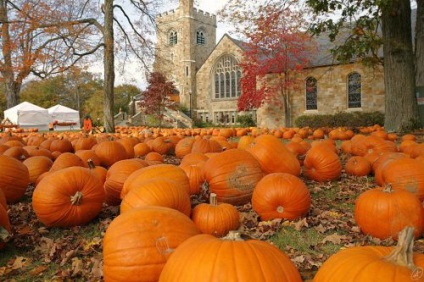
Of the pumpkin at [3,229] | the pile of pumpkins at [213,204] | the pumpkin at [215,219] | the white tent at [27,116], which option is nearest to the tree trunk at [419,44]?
the pile of pumpkins at [213,204]

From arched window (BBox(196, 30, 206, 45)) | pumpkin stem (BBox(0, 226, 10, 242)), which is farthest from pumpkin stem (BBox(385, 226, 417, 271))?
arched window (BBox(196, 30, 206, 45))

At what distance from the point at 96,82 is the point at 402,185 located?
62.5 meters

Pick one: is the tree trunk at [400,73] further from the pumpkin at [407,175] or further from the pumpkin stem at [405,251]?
the pumpkin stem at [405,251]

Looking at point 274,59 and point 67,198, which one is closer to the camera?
point 67,198

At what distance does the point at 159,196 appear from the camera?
9.24ft

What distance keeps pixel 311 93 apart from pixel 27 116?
81.4ft

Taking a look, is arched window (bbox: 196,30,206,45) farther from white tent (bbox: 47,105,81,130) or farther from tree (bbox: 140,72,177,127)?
tree (bbox: 140,72,177,127)

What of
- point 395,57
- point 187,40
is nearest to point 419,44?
point 395,57

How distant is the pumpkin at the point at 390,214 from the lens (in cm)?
308

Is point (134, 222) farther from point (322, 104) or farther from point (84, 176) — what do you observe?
point (322, 104)

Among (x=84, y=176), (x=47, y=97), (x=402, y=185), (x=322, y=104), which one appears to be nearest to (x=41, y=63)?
(x=84, y=176)

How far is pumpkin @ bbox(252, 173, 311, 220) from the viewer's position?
3566mm

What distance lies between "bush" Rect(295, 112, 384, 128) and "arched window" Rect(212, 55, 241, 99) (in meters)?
11.4

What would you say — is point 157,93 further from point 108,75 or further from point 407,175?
point 407,175
